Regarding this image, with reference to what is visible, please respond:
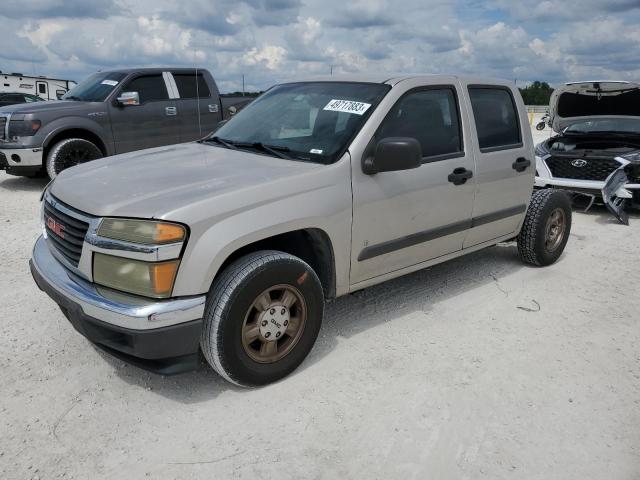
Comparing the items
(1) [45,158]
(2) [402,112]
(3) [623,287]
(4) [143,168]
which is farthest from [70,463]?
(1) [45,158]

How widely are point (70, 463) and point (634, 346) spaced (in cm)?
343

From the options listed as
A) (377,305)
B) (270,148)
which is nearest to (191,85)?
(270,148)

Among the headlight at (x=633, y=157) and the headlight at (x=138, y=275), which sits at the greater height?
the headlight at (x=633, y=157)

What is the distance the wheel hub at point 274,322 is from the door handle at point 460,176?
162 centimetres

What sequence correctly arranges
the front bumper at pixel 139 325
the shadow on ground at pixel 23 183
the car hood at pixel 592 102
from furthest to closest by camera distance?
the shadow on ground at pixel 23 183
the car hood at pixel 592 102
the front bumper at pixel 139 325

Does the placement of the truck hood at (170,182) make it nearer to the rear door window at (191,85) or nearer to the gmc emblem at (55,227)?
the gmc emblem at (55,227)

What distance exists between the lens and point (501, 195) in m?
4.38

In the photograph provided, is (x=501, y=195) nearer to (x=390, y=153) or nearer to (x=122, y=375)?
(x=390, y=153)

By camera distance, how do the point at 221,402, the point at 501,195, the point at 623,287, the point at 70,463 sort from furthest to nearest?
the point at 623,287 → the point at 501,195 → the point at 221,402 → the point at 70,463

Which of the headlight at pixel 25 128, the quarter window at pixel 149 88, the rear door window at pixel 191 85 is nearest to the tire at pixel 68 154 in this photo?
the headlight at pixel 25 128

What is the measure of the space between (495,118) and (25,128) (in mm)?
6476

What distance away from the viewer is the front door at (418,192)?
132 inches

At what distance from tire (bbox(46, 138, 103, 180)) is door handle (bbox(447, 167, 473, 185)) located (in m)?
5.98

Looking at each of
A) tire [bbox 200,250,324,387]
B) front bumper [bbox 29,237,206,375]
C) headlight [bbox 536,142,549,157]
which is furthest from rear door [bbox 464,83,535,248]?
headlight [bbox 536,142,549,157]
